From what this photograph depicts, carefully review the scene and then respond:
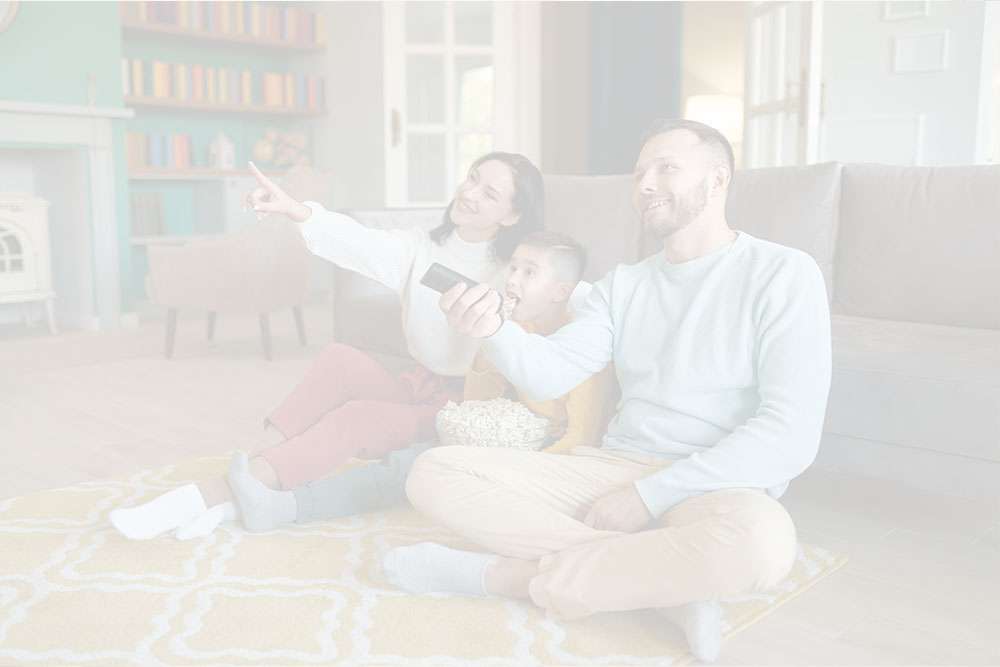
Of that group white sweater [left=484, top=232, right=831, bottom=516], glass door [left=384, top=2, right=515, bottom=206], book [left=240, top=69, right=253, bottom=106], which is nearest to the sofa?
white sweater [left=484, top=232, right=831, bottom=516]

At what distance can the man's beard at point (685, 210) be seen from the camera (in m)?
1.48

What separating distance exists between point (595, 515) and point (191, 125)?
500cm

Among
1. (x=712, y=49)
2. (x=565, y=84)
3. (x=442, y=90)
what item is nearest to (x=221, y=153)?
(x=442, y=90)

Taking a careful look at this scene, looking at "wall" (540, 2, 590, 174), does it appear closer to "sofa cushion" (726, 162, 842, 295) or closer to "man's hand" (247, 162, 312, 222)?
"sofa cushion" (726, 162, 842, 295)

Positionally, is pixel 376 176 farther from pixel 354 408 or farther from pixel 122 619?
pixel 122 619

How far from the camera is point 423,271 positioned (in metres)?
2.03

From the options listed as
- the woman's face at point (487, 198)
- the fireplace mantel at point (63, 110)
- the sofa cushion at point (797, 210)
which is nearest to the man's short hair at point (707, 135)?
the woman's face at point (487, 198)

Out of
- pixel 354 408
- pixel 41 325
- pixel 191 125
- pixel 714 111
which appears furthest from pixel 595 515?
pixel 714 111

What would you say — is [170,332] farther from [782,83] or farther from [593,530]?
[593,530]

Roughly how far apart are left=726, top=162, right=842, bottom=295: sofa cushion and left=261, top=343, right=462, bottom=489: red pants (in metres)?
0.86

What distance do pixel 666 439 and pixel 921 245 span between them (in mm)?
1099

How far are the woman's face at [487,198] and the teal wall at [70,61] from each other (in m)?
3.45

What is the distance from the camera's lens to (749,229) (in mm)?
2375

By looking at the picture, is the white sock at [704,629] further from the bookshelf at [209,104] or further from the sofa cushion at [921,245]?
the bookshelf at [209,104]
